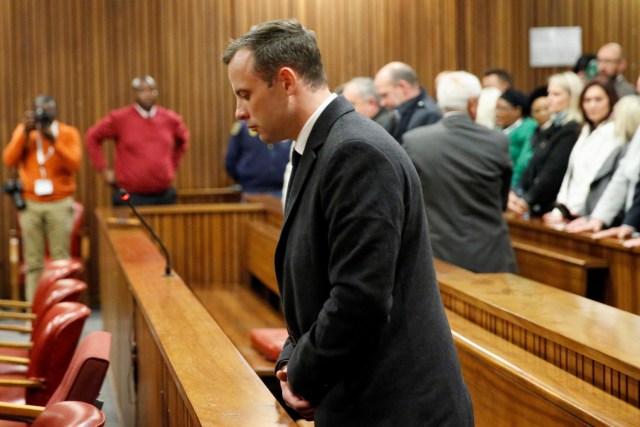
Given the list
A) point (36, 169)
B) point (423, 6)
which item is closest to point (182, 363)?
point (36, 169)

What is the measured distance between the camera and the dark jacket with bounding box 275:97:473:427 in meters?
1.59

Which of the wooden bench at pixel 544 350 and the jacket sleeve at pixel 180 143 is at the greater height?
the jacket sleeve at pixel 180 143

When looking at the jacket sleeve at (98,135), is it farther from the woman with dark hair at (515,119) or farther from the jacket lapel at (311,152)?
the jacket lapel at (311,152)

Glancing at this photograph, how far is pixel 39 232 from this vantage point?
7.50 m

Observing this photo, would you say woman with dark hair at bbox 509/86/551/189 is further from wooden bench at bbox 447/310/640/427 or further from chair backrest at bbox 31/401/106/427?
chair backrest at bbox 31/401/106/427

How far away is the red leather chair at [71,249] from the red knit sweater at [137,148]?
0.44m

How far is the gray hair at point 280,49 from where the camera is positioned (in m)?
1.74

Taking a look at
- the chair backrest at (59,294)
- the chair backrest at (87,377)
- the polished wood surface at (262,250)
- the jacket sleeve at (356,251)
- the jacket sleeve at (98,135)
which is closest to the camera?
the jacket sleeve at (356,251)

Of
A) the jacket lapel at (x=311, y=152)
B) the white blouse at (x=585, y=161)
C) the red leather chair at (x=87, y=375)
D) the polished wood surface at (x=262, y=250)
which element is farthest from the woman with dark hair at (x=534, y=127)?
the jacket lapel at (x=311, y=152)

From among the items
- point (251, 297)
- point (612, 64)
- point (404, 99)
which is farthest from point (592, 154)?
point (612, 64)

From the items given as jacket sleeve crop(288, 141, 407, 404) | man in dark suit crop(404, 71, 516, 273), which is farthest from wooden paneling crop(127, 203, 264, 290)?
jacket sleeve crop(288, 141, 407, 404)

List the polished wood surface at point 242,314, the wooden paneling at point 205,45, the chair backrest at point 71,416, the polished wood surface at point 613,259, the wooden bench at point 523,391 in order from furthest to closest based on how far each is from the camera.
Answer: the wooden paneling at point 205,45 < the polished wood surface at point 242,314 < the polished wood surface at point 613,259 < the wooden bench at point 523,391 < the chair backrest at point 71,416

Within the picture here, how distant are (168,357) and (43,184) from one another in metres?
4.98

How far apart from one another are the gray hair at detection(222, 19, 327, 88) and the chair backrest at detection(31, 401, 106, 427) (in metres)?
0.93
